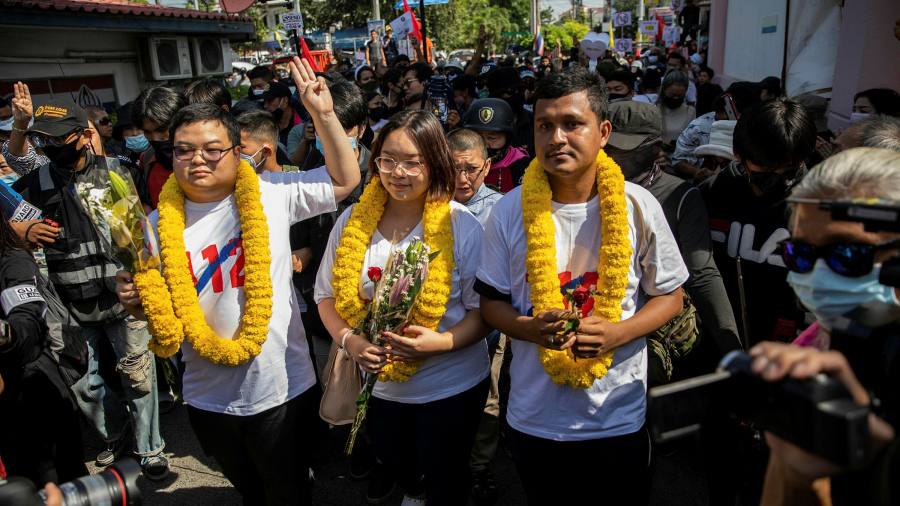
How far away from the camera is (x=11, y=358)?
2510 millimetres

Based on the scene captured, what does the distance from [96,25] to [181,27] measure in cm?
198

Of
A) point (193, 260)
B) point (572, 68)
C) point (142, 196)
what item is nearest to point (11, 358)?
point (193, 260)

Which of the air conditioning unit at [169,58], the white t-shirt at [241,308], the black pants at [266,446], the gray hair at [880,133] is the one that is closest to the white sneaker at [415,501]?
the black pants at [266,446]

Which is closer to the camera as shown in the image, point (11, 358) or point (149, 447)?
point (11, 358)

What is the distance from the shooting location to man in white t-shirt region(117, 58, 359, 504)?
2854 millimetres

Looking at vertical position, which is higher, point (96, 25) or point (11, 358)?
point (96, 25)

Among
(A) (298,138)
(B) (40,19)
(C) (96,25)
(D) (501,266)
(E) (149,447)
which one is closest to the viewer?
(D) (501,266)

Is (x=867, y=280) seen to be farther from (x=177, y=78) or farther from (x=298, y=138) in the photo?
(x=177, y=78)

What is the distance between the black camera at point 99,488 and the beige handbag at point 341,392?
3.69 feet

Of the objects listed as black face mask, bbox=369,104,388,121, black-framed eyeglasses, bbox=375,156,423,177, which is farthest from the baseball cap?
black face mask, bbox=369,104,388,121

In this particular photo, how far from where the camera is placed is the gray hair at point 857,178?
1.48 meters

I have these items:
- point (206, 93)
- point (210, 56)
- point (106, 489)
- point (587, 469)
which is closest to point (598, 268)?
point (587, 469)

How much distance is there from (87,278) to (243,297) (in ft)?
5.13

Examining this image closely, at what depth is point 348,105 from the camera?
4516 mm
